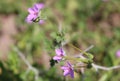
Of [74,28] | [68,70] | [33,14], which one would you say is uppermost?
[74,28]

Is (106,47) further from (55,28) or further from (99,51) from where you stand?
(55,28)

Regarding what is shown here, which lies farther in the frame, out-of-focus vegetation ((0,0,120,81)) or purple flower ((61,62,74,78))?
out-of-focus vegetation ((0,0,120,81))

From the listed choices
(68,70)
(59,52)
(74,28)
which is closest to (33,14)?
(59,52)

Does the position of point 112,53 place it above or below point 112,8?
below

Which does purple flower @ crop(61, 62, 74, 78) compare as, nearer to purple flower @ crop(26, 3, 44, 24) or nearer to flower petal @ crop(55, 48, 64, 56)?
flower petal @ crop(55, 48, 64, 56)

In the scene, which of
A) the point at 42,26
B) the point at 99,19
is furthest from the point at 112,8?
the point at 42,26

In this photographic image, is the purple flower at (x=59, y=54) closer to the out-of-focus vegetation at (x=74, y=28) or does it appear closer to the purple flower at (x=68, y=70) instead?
the purple flower at (x=68, y=70)

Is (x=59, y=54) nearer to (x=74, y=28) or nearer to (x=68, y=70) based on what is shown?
(x=68, y=70)

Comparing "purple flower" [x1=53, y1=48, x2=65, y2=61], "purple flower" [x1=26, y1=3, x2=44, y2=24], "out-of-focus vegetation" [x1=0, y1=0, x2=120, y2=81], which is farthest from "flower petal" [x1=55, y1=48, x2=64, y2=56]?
"out-of-focus vegetation" [x1=0, y1=0, x2=120, y2=81]
